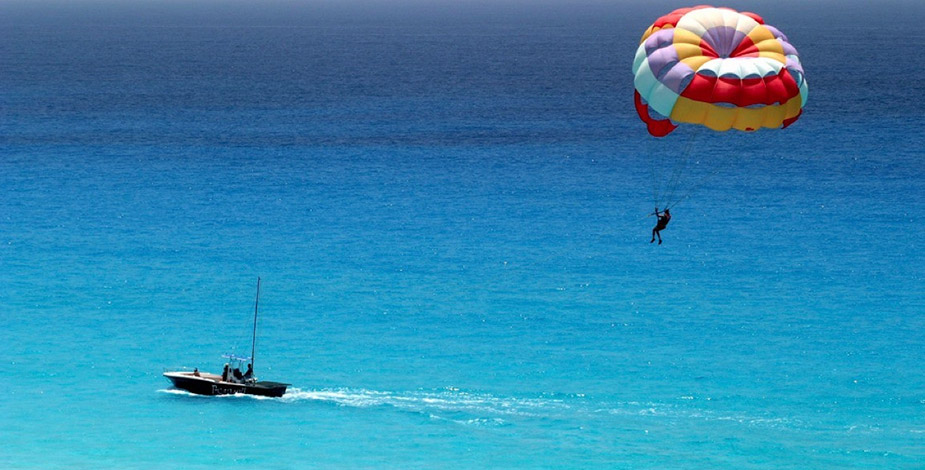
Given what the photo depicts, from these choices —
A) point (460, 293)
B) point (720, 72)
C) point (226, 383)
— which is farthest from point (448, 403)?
point (720, 72)

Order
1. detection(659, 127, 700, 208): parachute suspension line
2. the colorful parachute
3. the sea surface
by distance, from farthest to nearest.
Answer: detection(659, 127, 700, 208): parachute suspension line, the sea surface, the colorful parachute

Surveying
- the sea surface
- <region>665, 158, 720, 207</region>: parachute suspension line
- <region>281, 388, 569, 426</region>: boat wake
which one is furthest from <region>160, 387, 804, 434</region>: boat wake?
<region>665, 158, 720, 207</region>: parachute suspension line

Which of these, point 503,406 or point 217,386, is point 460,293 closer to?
point 503,406

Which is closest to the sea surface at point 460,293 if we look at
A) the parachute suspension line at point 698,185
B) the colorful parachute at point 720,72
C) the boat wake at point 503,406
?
the boat wake at point 503,406

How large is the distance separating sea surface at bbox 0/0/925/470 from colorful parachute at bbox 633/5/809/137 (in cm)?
1086

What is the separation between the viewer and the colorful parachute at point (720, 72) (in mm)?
33938

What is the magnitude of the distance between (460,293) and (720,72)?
22366 millimetres

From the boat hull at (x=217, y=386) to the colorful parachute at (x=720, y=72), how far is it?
54.2ft

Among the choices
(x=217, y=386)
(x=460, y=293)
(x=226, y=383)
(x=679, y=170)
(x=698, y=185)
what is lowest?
(x=217, y=386)

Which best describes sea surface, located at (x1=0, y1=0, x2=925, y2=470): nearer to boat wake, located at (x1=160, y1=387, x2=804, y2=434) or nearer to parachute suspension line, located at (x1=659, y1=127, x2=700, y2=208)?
boat wake, located at (x1=160, y1=387, x2=804, y2=434)

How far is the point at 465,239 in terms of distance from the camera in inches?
2472

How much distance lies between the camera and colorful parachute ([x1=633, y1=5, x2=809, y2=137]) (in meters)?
33.9

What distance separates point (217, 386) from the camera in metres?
43.2

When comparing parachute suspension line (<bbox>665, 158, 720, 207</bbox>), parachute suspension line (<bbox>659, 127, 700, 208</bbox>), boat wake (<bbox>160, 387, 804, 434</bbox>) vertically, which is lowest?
boat wake (<bbox>160, 387, 804, 434</bbox>)
